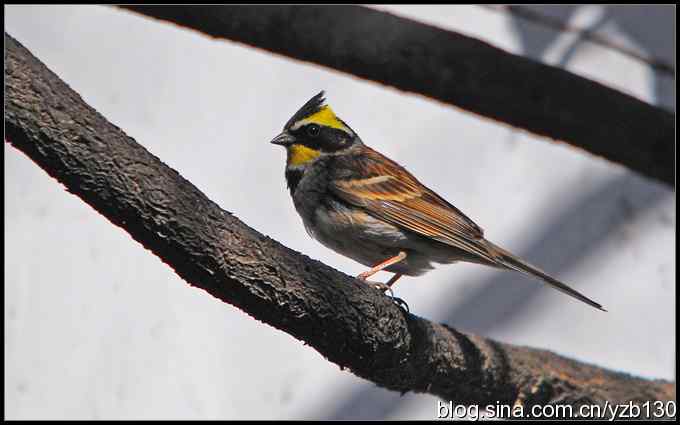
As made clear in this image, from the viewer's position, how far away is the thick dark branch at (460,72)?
530 cm

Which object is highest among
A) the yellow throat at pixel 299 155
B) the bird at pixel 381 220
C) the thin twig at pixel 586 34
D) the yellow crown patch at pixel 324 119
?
the thin twig at pixel 586 34

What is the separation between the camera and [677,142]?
5.32 m

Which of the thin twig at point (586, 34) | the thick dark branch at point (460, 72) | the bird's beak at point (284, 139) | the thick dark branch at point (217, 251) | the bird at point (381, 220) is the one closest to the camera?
the thick dark branch at point (217, 251)

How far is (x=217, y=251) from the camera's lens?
3189mm

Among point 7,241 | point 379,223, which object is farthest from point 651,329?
point 7,241

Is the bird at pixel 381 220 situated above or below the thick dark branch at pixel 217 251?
above

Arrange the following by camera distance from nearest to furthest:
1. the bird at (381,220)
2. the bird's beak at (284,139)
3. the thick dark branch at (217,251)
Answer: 1. the thick dark branch at (217,251)
2. the bird at (381,220)
3. the bird's beak at (284,139)

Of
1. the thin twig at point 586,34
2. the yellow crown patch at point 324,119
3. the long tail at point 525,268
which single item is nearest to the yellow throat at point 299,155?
the yellow crown patch at point 324,119

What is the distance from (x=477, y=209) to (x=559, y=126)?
201 cm

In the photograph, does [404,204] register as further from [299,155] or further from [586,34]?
[586,34]

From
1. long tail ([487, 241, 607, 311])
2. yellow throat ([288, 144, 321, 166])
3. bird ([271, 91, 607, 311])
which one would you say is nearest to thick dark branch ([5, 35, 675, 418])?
long tail ([487, 241, 607, 311])

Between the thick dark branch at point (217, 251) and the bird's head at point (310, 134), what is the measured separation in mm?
1466

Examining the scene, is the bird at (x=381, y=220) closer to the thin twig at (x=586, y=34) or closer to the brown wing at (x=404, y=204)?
the brown wing at (x=404, y=204)

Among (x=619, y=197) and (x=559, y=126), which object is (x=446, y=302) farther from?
(x=559, y=126)
